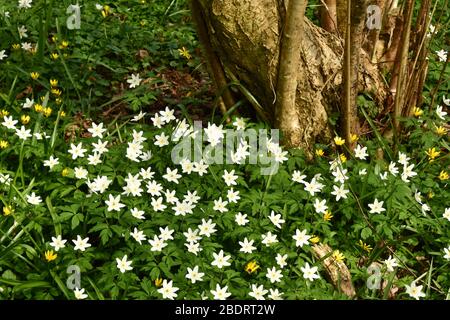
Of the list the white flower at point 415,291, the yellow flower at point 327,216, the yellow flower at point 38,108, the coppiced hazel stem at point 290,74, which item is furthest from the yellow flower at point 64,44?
the white flower at point 415,291

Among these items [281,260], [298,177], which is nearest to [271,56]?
[298,177]

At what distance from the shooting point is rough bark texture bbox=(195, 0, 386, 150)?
381 cm

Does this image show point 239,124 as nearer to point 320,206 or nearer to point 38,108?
point 320,206

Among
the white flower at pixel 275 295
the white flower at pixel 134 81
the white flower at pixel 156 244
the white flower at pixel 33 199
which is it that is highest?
Result: the white flower at pixel 134 81

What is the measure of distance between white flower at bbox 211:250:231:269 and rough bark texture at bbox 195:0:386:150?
0.92 m

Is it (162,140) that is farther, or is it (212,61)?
(212,61)

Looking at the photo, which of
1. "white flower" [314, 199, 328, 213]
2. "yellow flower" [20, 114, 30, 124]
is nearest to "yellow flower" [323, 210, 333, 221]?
"white flower" [314, 199, 328, 213]

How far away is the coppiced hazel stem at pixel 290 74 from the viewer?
3.66m

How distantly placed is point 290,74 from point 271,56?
137mm

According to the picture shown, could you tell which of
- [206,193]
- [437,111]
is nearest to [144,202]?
[206,193]

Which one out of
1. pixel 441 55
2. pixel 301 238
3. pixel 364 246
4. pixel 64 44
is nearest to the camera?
pixel 301 238

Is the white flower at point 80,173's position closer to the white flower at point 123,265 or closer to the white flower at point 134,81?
the white flower at point 123,265

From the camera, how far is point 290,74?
3.81 metres

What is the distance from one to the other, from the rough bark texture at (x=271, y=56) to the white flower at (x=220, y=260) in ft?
3.01
